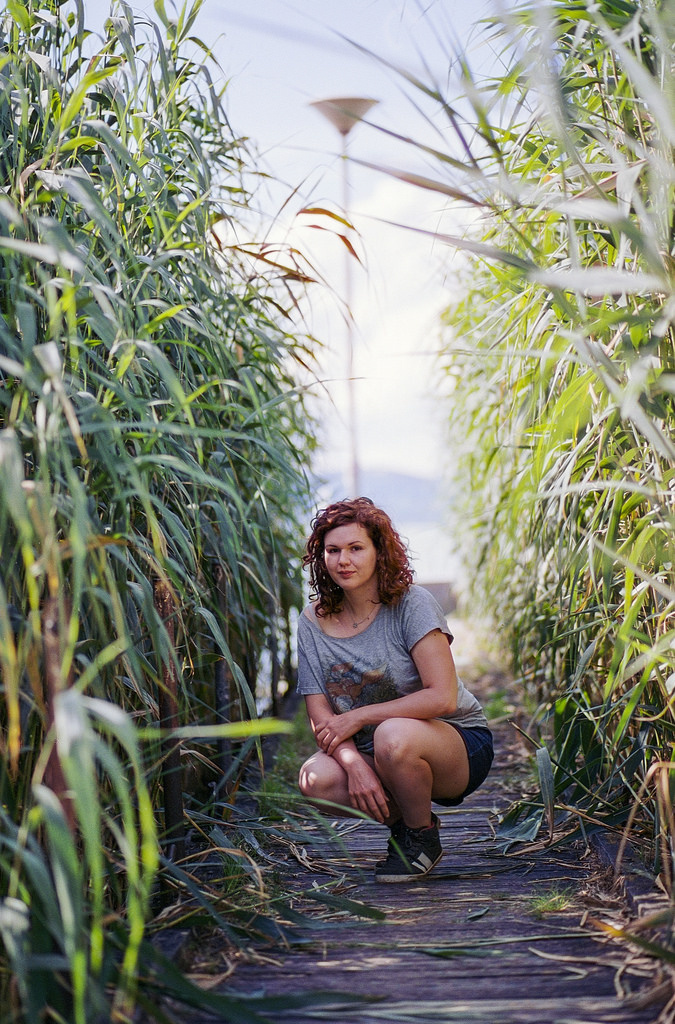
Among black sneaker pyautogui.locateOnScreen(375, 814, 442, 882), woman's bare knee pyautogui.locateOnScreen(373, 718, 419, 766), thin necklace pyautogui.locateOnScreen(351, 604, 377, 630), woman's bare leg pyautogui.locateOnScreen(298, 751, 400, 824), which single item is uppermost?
thin necklace pyautogui.locateOnScreen(351, 604, 377, 630)

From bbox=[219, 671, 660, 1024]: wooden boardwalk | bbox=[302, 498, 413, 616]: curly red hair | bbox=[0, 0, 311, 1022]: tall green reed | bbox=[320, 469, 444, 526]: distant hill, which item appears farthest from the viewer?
bbox=[320, 469, 444, 526]: distant hill

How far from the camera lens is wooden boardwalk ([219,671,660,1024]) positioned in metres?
1.41

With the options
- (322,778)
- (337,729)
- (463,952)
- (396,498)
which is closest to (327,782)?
(322,778)

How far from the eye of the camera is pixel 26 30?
1878 mm

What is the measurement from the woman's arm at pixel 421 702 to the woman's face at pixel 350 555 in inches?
8.0

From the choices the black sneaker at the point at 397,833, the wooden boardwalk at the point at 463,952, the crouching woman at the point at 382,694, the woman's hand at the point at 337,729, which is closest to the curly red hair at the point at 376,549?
the crouching woman at the point at 382,694

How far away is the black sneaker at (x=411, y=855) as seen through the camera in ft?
7.00

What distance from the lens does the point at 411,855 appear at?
2.16m

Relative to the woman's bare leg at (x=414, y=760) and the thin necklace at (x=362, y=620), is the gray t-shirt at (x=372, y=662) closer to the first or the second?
the thin necklace at (x=362, y=620)

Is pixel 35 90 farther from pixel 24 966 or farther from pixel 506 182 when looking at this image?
pixel 24 966

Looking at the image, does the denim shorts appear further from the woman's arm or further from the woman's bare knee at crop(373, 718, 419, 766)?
the woman's bare knee at crop(373, 718, 419, 766)

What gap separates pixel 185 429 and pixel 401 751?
3.33ft

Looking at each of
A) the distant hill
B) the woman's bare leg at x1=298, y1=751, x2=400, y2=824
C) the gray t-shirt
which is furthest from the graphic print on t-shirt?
the distant hill

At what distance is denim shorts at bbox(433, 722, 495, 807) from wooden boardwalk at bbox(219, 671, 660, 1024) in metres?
0.15
